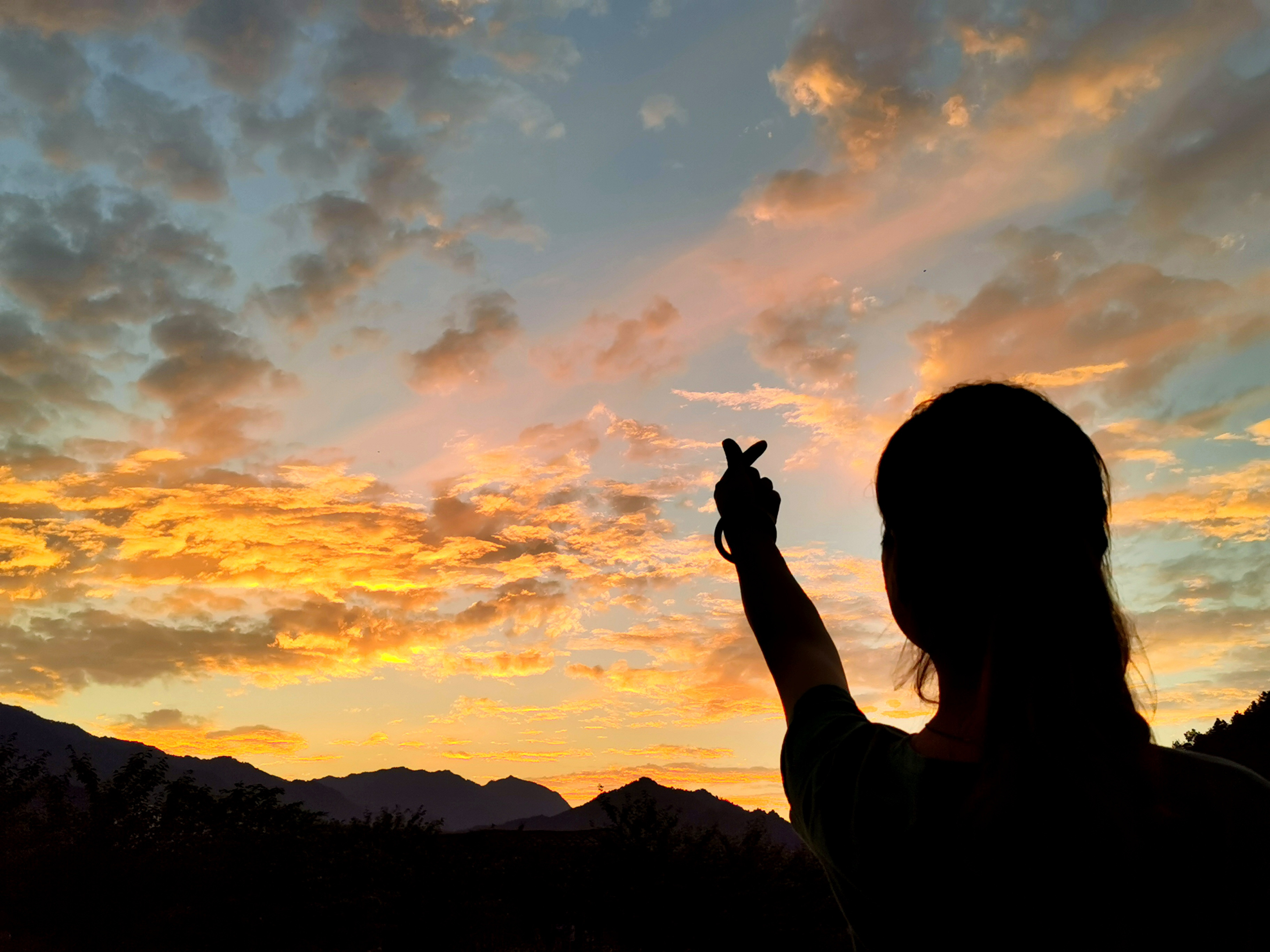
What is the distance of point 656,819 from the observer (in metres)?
33.8

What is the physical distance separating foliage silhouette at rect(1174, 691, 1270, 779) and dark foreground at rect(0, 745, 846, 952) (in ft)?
74.5

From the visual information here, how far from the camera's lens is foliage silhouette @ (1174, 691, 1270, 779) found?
1583 inches

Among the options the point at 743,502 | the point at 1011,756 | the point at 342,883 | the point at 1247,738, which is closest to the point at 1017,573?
the point at 1011,756

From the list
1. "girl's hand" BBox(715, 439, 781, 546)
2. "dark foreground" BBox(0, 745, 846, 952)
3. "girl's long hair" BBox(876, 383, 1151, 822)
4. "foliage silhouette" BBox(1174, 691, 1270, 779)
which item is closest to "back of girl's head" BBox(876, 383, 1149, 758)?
"girl's long hair" BBox(876, 383, 1151, 822)

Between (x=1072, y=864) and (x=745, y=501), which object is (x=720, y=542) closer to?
(x=745, y=501)

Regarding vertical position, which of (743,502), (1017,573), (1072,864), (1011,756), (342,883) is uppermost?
(743,502)

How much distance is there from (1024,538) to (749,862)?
35.8 m

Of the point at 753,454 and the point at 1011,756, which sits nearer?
the point at 1011,756

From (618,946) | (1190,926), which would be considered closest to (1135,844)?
(1190,926)

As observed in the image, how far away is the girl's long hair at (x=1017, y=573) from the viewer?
35.0 inches

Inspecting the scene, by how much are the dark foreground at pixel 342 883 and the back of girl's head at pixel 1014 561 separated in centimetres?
3040

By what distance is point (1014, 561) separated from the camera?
0.97 meters

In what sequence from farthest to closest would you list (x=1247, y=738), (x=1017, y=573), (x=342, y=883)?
(x=1247, y=738), (x=342, y=883), (x=1017, y=573)

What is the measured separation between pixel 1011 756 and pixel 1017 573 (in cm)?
21
